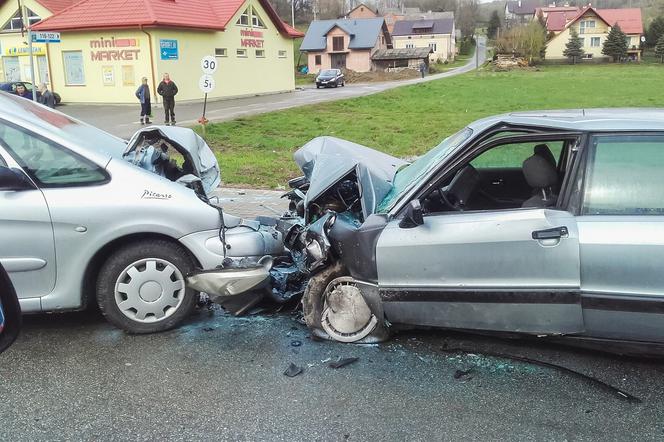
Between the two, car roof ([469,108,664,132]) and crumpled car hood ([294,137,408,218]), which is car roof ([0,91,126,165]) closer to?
crumpled car hood ([294,137,408,218])

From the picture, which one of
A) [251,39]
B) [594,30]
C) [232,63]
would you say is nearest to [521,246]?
[232,63]

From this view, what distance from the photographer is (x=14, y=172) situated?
416 centimetres

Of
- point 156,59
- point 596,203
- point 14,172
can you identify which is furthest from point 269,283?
point 156,59

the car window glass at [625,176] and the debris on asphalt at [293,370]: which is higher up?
the car window glass at [625,176]

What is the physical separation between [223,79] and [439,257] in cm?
3615

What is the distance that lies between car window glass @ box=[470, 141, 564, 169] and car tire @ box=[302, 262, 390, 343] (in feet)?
4.17

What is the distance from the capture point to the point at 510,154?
4570 millimetres

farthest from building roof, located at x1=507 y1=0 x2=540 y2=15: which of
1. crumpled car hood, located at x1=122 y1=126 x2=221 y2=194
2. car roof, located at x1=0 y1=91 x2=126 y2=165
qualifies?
car roof, located at x1=0 y1=91 x2=126 y2=165

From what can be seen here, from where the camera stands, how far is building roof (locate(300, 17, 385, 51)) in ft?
248

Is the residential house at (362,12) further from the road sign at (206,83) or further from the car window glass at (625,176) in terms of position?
the car window glass at (625,176)

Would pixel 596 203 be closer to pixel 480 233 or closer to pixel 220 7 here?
pixel 480 233

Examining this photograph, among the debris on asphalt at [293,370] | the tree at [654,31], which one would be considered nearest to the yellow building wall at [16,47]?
the debris on asphalt at [293,370]

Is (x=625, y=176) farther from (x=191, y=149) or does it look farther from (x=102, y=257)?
(x=102, y=257)

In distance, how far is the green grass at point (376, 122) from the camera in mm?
12898
